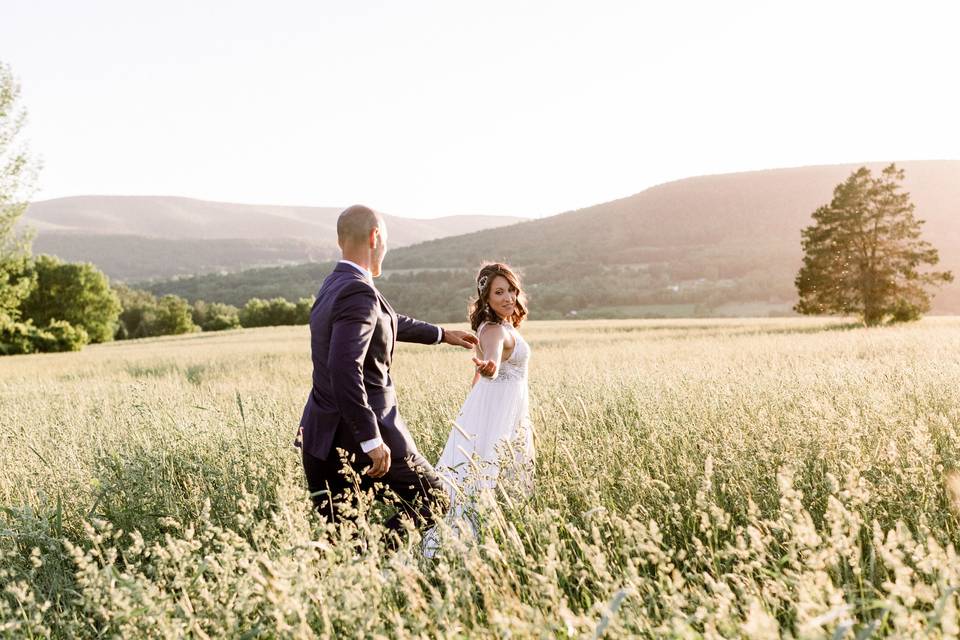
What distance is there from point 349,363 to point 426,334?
1730 mm

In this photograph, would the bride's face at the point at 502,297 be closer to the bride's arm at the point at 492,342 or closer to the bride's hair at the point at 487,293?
the bride's hair at the point at 487,293

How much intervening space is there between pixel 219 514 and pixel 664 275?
101m

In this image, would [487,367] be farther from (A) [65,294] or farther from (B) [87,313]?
(A) [65,294]

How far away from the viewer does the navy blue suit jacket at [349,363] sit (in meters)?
3.74

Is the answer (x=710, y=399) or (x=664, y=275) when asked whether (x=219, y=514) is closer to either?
(x=710, y=399)

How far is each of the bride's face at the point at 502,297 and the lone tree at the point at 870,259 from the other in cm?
2870

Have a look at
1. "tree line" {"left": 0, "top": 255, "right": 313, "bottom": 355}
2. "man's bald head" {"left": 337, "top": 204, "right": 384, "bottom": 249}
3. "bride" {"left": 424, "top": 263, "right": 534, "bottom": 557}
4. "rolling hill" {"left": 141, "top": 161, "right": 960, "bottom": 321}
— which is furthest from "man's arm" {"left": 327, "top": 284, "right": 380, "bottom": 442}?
"rolling hill" {"left": 141, "top": 161, "right": 960, "bottom": 321}

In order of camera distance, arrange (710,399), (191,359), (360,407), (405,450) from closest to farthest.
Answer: (360,407) < (405,450) < (710,399) < (191,359)

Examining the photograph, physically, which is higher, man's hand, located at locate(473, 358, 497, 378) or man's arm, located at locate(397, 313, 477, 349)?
man's arm, located at locate(397, 313, 477, 349)

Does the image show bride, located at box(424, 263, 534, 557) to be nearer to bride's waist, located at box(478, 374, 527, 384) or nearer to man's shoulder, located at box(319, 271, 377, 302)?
bride's waist, located at box(478, 374, 527, 384)

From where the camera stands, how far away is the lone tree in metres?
28.6

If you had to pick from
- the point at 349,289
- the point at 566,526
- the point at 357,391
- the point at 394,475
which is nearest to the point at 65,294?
the point at 394,475

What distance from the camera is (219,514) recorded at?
4910 millimetres

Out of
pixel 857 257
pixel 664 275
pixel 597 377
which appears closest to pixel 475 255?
pixel 664 275
